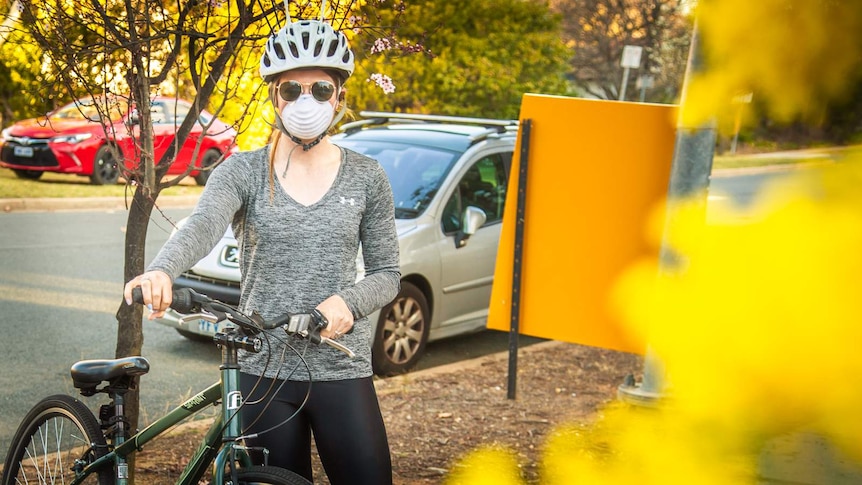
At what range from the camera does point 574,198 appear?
19.8 ft

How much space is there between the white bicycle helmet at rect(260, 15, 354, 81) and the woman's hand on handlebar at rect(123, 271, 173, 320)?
26.9 inches

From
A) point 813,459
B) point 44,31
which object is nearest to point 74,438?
point 44,31

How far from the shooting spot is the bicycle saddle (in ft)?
9.37

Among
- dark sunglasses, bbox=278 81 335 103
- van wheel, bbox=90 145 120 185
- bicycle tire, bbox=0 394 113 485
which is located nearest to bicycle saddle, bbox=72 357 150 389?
bicycle tire, bbox=0 394 113 485

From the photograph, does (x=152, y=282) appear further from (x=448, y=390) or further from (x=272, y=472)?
(x=448, y=390)

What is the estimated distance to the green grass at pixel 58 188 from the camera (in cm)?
1422

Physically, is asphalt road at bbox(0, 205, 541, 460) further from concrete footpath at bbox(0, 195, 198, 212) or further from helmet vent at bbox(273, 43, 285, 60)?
helmet vent at bbox(273, 43, 285, 60)

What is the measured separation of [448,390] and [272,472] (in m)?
4.10

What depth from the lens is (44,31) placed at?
3695mm

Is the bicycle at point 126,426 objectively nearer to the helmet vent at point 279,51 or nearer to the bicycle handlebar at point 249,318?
the bicycle handlebar at point 249,318

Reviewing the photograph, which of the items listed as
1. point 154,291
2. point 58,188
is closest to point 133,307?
point 154,291

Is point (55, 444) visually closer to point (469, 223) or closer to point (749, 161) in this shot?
point (749, 161)

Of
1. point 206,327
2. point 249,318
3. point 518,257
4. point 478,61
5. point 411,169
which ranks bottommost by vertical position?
point 206,327

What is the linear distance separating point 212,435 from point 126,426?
0.49 m
